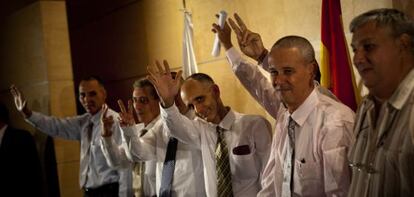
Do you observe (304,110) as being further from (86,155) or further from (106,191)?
(86,155)

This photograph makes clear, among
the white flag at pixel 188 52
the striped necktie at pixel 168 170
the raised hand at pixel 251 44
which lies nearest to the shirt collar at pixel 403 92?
the raised hand at pixel 251 44

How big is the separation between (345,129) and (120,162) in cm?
220

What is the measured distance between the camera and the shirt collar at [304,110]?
2182 mm

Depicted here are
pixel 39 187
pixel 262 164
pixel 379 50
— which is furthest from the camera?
pixel 39 187

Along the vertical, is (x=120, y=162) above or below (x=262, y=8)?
below

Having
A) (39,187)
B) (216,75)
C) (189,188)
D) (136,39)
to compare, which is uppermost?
(136,39)

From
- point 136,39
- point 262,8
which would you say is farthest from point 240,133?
point 136,39

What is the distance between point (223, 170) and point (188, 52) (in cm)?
134

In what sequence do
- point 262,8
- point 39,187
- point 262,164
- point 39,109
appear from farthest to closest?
point 39,109, point 39,187, point 262,8, point 262,164

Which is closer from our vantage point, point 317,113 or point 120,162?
point 317,113

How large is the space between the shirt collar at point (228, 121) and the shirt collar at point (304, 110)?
0.75 metres

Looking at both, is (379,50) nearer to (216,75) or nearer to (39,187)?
(216,75)

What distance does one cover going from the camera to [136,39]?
5.31m

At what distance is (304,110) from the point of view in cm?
219
